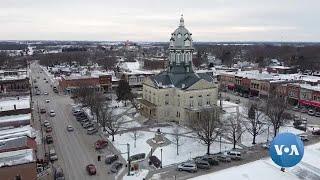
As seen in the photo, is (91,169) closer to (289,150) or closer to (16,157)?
(16,157)

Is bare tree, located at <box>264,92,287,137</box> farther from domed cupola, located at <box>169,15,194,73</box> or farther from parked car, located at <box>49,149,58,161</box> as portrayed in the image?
parked car, located at <box>49,149,58,161</box>

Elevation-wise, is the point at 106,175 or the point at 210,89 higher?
the point at 210,89

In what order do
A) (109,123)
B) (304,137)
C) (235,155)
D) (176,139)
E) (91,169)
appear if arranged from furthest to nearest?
1. (109,123)
2. (304,137)
3. (176,139)
4. (235,155)
5. (91,169)

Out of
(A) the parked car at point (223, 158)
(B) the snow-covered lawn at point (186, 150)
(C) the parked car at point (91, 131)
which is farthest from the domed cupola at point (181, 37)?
(A) the parked car at point (223, 158)

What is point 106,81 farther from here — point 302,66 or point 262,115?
point 302,66

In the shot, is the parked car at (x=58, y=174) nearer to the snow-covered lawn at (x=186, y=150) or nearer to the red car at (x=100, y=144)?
the red car at (x=100, y=144)

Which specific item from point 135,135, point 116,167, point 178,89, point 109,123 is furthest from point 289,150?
point 178,89

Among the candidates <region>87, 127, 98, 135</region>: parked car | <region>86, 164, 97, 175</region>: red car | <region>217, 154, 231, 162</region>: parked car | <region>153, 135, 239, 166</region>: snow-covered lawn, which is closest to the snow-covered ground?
<region>217, 154, 231, 162</region>: parked car

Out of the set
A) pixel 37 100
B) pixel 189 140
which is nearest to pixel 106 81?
pixel 37 100
